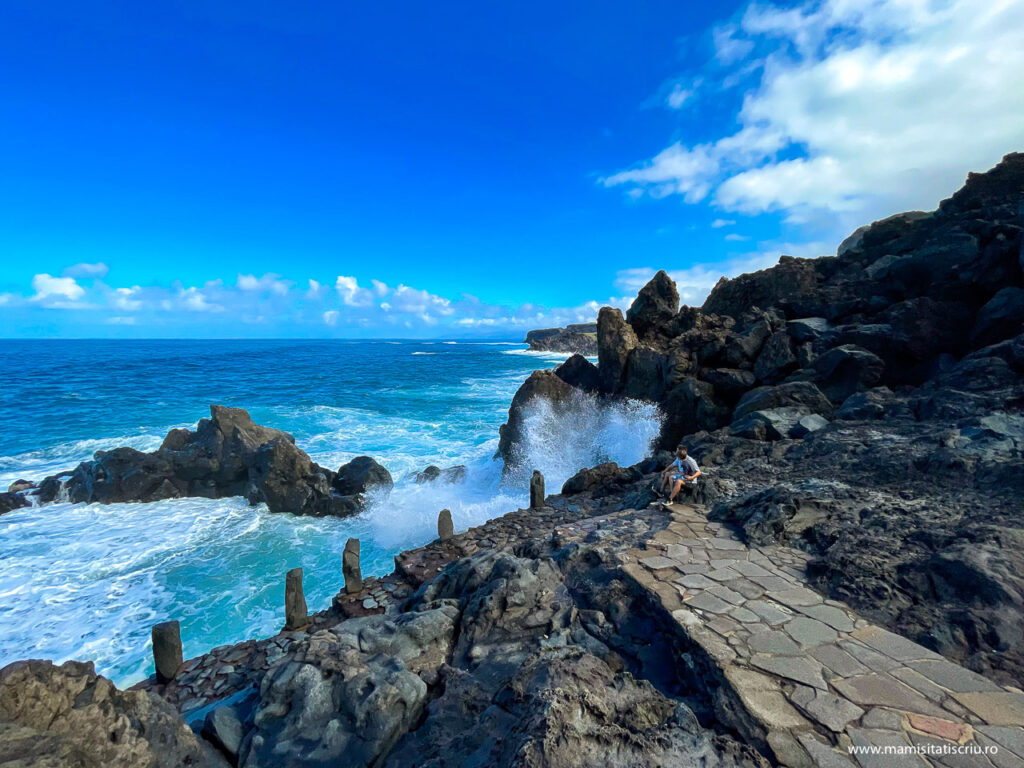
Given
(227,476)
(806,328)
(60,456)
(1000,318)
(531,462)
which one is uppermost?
(1000,318)

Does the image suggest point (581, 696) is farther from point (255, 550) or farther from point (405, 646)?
point (255, 550)

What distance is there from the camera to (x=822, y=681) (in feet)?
12.3

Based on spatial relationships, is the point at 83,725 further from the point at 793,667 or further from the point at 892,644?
the point at 892,644

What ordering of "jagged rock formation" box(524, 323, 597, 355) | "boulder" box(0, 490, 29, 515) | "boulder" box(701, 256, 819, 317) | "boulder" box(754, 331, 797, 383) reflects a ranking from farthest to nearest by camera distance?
"jagged rock formation" box(524, 323, 597, 355) < "boulder" box(701, 256, 819, 317) < "boulder" box(0, 490, 29, 515) < "boulder" box(754, 331, 797, 383)

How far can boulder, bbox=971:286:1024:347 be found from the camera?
469 inches

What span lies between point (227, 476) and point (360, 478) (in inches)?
214

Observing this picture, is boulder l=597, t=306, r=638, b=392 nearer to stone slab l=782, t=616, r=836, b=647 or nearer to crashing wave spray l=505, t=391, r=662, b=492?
crashing wave spray l=505, t=391, r=662, b=492

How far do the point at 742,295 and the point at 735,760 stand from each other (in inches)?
947

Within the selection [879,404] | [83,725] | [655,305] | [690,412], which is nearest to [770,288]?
[655,305]

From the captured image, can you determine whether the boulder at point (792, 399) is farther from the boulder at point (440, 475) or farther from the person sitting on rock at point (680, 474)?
the boulder at point (440, 475)

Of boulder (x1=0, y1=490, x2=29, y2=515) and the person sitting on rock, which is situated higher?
the person sitting on rock

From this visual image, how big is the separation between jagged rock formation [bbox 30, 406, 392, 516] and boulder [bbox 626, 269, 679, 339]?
1551 centimetres

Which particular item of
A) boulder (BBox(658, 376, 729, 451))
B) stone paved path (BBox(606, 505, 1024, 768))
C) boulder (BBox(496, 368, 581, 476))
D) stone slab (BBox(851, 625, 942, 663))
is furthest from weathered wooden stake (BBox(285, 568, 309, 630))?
boulder (BBox(658, 376, 729, 451))

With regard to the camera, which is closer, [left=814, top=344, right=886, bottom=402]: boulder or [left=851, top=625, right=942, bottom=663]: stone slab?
[left=851, top=625, right=942, bottom=663]: stone slab
